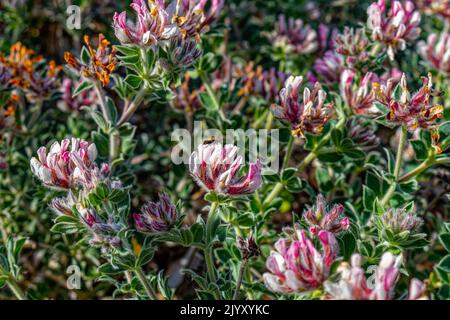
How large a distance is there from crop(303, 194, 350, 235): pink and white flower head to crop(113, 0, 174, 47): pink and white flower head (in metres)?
0.80

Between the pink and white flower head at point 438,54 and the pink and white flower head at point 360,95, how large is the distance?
62 centimetres

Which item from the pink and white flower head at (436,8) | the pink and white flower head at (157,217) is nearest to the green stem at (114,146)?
the pink and white flower head at (157,217)

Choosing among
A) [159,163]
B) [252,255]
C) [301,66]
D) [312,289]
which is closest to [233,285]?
[252,255]

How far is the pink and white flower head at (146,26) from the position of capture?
7.13ft

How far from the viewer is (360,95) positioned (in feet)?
8.23

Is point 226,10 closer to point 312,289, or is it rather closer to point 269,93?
point 269,93

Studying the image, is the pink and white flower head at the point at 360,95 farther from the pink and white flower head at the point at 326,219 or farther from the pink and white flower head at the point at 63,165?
the pink and white flower head at the point at 63,165

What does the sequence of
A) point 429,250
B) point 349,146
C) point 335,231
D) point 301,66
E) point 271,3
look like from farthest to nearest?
1. point 271,3
2. point 301,66
3. point 429,250
4. point 349,146
5. point 335,231

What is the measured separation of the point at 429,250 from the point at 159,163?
1.57 m

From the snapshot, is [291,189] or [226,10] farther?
[226,10]

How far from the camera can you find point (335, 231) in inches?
83.9

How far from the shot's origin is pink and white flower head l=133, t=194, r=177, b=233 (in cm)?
213

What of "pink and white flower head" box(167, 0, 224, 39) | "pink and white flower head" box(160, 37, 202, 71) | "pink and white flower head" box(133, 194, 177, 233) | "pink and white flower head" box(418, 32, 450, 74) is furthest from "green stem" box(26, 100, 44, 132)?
"pink and white flower head" box(418, 32, 450, 74)

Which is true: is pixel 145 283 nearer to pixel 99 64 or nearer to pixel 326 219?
pixel 326 219
